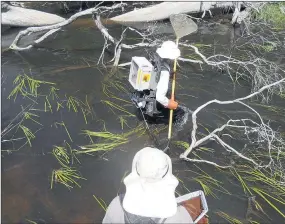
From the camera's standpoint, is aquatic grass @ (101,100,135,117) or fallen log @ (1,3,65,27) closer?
aquatic grass @ (101,100,135,117)

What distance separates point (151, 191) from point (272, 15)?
29.3 ft

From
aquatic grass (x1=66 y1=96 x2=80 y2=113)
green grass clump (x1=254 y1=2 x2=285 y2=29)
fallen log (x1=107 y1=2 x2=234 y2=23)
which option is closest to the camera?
aquatic grass (x1=66 y1=96 x2=80 y2=113)

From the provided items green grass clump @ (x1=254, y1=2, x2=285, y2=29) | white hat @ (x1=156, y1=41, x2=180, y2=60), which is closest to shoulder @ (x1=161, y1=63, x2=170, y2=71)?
white hat @ (x1=156, y1=41, x2=180, y2=60)

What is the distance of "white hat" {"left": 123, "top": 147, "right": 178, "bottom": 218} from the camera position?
2.15 m

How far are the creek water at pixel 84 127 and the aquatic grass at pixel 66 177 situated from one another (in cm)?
7

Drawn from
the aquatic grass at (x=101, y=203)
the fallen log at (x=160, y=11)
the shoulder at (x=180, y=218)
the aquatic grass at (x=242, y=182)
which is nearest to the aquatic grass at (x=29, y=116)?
the aquatic grass at (x=101, y=203)

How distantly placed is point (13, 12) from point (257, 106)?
627 centimetres

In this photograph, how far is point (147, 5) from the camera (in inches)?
406

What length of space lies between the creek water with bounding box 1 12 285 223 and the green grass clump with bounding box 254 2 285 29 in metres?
1.23

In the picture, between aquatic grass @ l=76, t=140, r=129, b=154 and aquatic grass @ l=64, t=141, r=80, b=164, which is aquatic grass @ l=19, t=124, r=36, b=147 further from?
aquatic grass @ l=76, t=140, r=129, b=154

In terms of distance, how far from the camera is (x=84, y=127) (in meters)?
6.03

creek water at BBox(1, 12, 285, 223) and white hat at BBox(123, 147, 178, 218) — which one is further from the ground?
white hat at BBox(123, 147, 178, 218)

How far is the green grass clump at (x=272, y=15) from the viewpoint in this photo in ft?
31.8

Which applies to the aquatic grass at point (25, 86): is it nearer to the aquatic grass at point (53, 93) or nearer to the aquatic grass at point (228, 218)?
the aquatic grass at point (53, 93)
